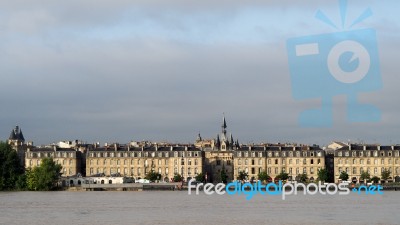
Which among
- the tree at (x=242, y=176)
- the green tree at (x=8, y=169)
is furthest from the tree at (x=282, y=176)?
the green tree at (x=8, y=169)

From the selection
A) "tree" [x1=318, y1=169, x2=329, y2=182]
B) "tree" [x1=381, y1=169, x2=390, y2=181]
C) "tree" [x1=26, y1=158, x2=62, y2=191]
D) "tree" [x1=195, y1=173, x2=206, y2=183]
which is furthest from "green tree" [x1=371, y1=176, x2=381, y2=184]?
"tree" [x1=26, y1=158, x2=62, y2=191]

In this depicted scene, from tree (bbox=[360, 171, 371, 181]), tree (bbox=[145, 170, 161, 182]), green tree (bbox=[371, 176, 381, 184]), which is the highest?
tree (bbox=[145, 170, 161, 182])

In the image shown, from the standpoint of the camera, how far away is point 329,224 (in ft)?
150

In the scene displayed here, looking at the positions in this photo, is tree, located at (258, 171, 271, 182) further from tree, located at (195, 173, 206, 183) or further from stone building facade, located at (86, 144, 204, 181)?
stone building facade, located at (86, 144, 204, 181)

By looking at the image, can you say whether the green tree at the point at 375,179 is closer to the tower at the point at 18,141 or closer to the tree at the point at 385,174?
the tree at the point at 385,174

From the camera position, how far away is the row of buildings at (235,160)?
134 metres

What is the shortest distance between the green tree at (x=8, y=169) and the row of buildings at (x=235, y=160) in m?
18.6

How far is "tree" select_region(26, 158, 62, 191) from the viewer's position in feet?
361

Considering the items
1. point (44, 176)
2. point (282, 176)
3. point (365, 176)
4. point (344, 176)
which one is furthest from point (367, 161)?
point (44, 176)

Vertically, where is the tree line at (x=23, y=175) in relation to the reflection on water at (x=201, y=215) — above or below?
above

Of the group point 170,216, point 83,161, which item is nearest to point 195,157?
point 83,161

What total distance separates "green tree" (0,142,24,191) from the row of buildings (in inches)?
732

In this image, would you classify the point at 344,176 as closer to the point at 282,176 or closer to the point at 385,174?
the point at 385,174

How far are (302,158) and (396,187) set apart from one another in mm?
21979
